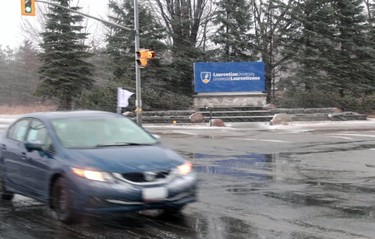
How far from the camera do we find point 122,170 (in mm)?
6035

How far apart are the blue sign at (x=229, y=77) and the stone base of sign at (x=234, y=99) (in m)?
0.30

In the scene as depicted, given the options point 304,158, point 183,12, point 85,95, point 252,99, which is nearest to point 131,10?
point 183,12

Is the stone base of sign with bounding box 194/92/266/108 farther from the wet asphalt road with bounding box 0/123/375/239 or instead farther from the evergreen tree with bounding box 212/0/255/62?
the wet asphalt road with bounding box 0/123/375/239

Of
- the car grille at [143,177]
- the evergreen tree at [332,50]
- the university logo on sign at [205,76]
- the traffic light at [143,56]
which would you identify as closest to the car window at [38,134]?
the car grille at [143,177]

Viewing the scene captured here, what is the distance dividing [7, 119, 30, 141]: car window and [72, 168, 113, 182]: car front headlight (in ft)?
6.21

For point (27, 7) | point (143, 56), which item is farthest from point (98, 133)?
point (143, 56)

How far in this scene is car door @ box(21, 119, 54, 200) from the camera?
6727 millimetres

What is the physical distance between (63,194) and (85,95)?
32263mm

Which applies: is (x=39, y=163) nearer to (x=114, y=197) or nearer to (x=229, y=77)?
(x=114, y=197)

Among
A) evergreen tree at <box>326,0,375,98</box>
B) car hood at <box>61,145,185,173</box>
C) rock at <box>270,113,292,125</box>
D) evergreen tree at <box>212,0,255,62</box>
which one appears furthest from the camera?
evergreen tree at <box>212,0,255,62</box>

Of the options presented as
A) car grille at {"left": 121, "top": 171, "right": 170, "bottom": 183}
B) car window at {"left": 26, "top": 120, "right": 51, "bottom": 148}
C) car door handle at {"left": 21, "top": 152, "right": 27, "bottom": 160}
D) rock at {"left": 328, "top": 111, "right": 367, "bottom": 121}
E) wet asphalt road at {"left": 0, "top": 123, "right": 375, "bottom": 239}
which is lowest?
wet asphalt road at {"left": 0, "top": 123, "right": 375, "bottom": 239}

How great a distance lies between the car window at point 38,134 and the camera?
6.97 meters

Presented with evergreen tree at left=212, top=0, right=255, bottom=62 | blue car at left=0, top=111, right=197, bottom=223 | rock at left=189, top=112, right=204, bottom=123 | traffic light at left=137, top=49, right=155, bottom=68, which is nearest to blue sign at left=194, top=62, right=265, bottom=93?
rock at left=189, top=112, right=204, bottom=123

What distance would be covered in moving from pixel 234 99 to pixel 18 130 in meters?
28.7
